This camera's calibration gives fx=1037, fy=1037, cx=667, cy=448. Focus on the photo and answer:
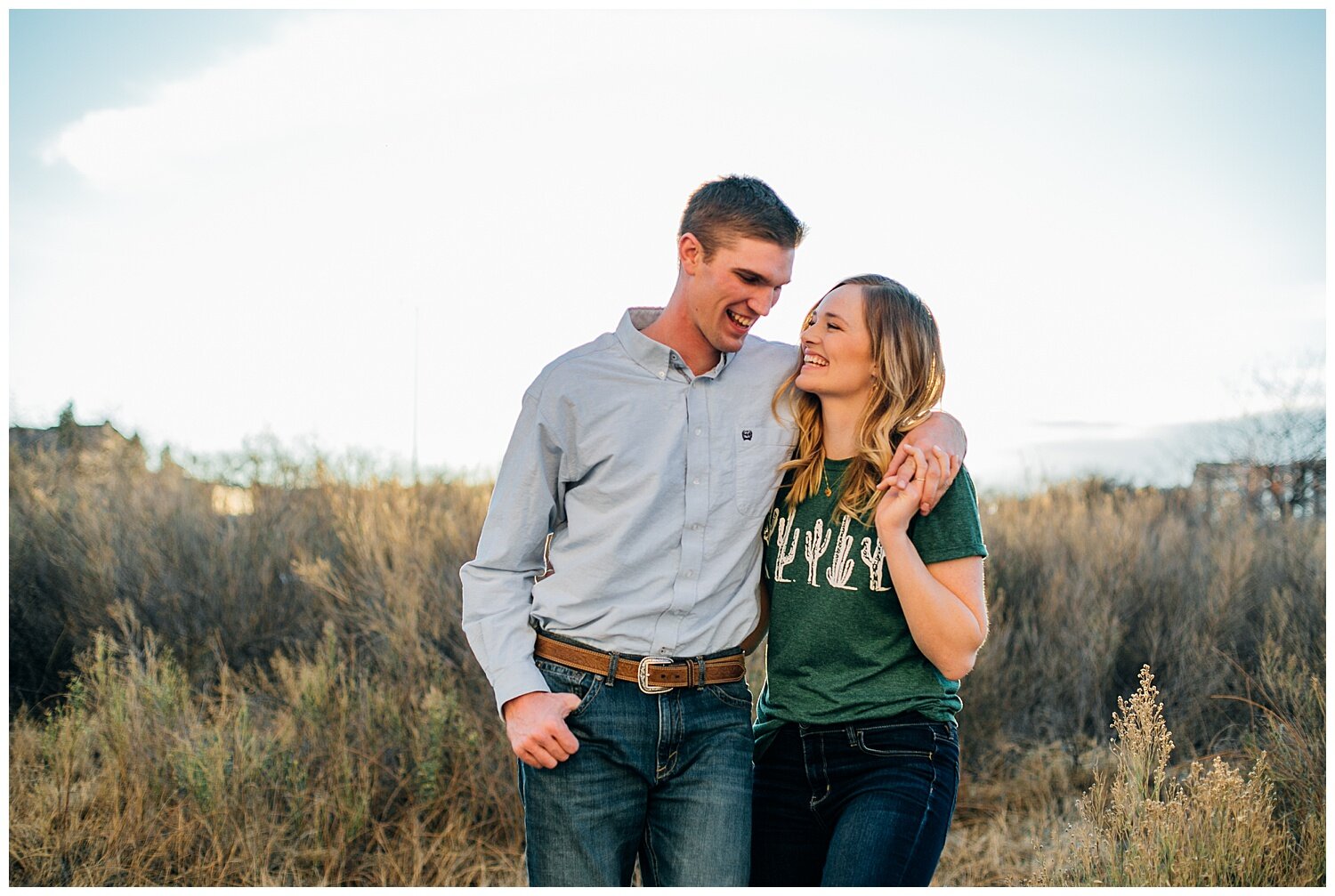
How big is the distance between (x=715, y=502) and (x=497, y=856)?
314cm

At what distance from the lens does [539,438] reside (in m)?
2.55

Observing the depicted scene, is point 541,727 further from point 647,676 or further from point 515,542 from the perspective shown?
point 515,542

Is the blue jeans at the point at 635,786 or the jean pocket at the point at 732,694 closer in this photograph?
the blue jeans at the point at 635,786

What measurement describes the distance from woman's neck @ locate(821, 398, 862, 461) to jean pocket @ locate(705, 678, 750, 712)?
614 millimetres

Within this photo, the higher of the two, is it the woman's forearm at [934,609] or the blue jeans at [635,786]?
the woman's forearm at [934,609]

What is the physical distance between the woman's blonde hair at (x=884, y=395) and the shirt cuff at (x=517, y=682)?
0.76m

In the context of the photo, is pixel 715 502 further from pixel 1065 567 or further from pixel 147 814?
pixel 1065 567

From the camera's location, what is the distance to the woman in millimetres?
2277

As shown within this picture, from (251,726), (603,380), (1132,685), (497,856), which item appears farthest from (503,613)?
(1132,685)

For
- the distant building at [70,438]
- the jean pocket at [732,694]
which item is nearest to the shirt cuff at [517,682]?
the jean pocket at [732,694]

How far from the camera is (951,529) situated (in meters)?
2.38

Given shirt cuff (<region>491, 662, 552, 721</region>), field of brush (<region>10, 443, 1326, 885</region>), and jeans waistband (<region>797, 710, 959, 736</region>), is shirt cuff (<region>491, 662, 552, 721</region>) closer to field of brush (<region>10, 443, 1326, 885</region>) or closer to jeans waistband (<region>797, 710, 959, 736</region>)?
jeans waistband (<region>797, 710, 959, 736</region>)

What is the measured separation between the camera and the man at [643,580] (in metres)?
2.39

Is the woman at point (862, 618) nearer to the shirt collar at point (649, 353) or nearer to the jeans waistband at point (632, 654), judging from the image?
the jeans waistband at point (632, 654)
